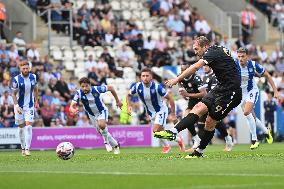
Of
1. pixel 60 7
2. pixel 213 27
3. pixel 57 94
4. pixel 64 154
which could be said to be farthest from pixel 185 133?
pixel 64 154

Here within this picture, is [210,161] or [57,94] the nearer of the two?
[210,161]

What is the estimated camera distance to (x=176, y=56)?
40.1m

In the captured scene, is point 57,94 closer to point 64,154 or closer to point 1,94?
point 1,94

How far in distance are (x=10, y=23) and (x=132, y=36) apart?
5437mm

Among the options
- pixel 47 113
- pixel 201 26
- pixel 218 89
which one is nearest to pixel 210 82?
pixel 218 89

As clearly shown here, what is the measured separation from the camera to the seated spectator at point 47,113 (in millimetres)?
32656

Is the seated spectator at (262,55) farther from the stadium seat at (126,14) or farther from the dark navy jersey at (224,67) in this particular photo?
the dark navy jersey at (224,67)

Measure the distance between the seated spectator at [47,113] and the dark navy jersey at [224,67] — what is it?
14745 mm

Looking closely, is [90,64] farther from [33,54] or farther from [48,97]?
[48,97]

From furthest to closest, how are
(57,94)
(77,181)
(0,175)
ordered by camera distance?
(57,94) < (0,175) < (77,181)

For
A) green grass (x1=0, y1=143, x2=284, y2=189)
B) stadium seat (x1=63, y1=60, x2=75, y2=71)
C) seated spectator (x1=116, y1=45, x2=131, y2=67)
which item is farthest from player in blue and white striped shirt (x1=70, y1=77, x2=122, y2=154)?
seated spectator (x1=116, y1=45, x2=131, y2=67)

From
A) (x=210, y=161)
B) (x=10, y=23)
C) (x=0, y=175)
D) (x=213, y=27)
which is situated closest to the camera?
(x=0, y=175)

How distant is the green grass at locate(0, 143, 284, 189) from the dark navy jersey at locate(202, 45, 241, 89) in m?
1.49

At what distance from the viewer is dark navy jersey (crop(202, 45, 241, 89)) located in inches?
723
